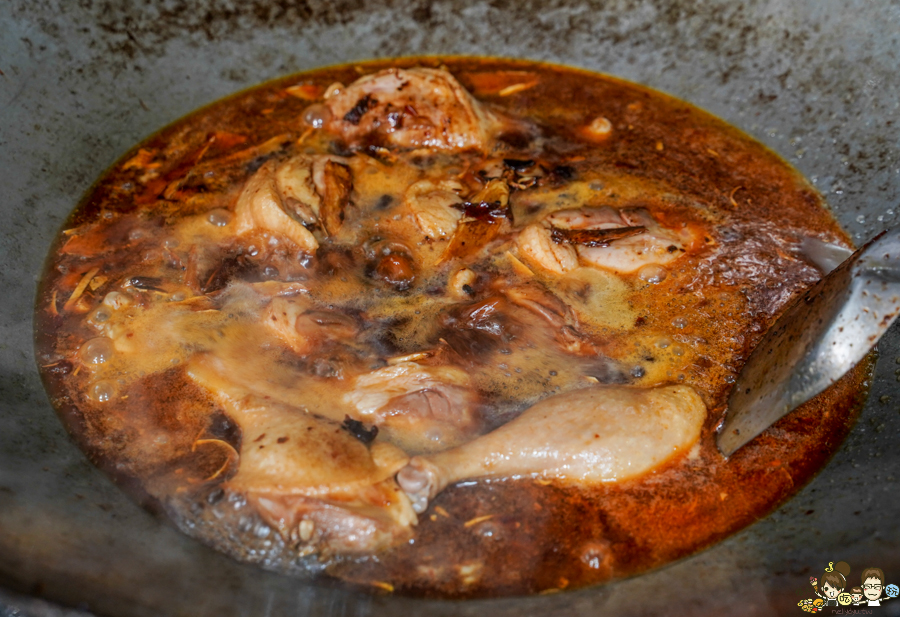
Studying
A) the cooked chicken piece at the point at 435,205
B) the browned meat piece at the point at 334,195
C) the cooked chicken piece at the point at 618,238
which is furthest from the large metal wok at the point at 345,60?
the cooked chicken piece at the point at 435,205

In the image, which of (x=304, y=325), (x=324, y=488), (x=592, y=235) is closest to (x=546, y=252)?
(x=592, y=235)

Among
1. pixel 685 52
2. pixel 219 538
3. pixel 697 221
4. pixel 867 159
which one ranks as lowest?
pixel 219 538

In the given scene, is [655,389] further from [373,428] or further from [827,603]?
[373,428]

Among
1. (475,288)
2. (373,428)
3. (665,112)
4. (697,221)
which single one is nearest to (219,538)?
(373,428)

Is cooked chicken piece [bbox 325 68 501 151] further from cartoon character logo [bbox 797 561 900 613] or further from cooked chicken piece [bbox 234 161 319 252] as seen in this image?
cartoon character logo [bbox 797 561 900 613]

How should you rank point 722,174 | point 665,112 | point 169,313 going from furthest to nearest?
point 665,112, point 722,174, point 169,313

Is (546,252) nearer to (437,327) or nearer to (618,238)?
(618,238)
